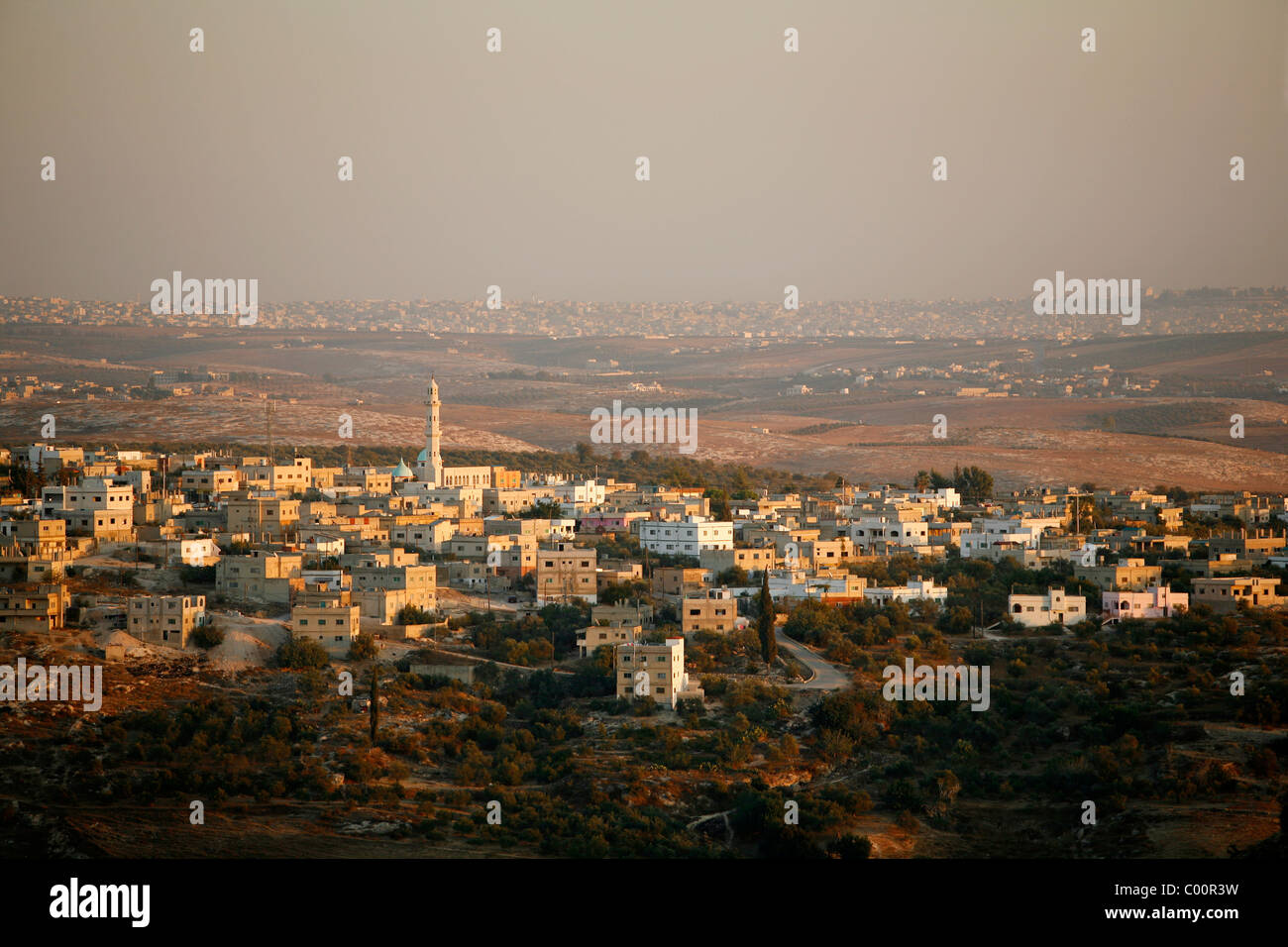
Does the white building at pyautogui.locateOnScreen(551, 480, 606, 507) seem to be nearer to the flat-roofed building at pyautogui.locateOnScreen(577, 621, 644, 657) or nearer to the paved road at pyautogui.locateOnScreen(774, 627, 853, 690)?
the paved road at pyautogui.locateOnScreen(774, 627, 853, 690)

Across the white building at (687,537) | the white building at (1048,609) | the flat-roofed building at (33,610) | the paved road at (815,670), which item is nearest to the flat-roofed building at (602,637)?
the paved road at (815,670)

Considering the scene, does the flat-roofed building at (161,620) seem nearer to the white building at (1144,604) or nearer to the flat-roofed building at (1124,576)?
the white building at (1144,604)

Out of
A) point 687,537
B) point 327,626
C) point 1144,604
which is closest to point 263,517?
point 687,537

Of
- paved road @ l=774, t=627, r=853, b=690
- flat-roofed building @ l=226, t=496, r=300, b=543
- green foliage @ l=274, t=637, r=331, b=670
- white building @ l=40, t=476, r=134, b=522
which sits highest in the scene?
white building @ l=40, t=476, r=134, b=522

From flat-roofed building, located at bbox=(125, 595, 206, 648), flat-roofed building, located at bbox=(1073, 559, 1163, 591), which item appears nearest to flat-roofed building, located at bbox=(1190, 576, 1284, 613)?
flat-roofed building, located at bbox=(1073, 559, 1163, 591)

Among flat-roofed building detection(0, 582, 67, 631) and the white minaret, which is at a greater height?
the white minaret
